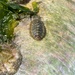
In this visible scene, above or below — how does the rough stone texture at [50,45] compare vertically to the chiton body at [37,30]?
below

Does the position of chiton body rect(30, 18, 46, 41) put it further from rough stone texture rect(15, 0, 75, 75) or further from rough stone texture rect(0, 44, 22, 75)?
rough stone texture rect(0, 44, 22, 75)

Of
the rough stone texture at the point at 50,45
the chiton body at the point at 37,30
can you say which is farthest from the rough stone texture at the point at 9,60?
the chiton body at the point at 37,30

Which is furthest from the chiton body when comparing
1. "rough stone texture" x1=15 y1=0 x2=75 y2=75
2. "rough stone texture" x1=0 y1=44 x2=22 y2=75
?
"rough stone texture" x1=0 y1=44 x2=22 y2=75

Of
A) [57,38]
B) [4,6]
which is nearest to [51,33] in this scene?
[57,38]

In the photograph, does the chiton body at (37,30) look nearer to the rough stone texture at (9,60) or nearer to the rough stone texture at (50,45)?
the rough stone texture at (50,45)

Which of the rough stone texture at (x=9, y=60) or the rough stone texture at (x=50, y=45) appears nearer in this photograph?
the rough stone texture at (x=9, y=60)

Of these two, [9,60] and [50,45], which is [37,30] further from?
[9,60]
